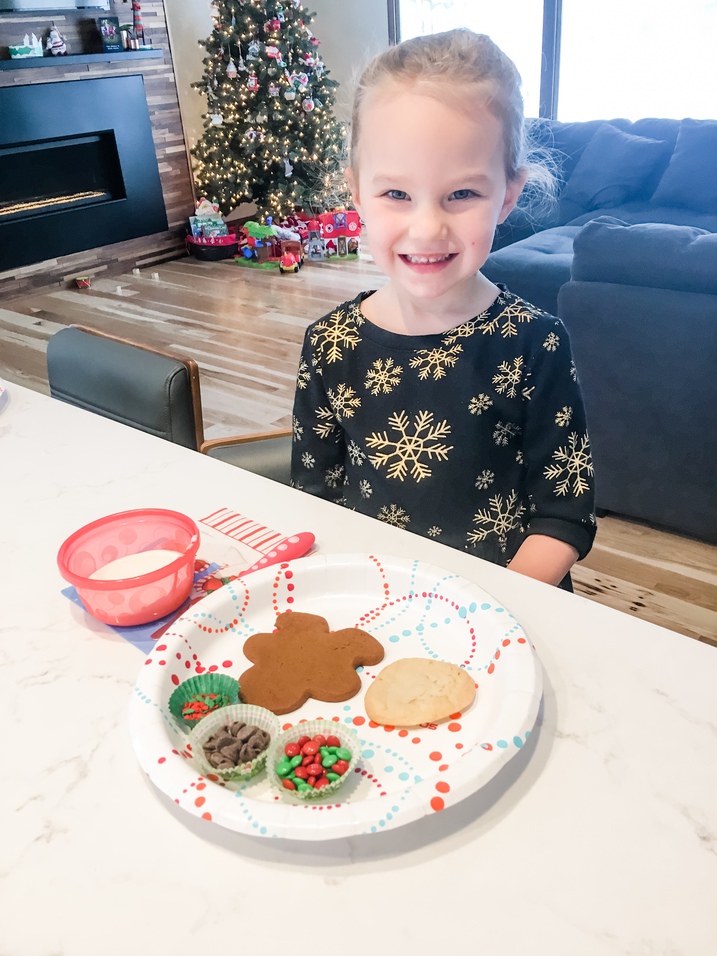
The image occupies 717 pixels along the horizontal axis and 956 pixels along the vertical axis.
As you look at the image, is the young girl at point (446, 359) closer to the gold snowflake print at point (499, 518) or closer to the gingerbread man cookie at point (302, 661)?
the gold snowflake print at point (499, 518)

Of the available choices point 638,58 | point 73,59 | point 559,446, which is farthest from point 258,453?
point 638,58

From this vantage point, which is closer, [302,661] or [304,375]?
[302,661]

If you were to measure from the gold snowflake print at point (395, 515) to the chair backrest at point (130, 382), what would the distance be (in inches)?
17.1

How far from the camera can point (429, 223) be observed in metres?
0.84

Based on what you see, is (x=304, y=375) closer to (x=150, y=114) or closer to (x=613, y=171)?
(x=613, y=171)

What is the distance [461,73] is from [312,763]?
2.47 feet

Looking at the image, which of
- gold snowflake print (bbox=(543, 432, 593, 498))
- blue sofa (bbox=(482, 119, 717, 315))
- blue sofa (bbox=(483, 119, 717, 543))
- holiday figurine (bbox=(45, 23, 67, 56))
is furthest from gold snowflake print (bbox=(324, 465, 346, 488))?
holiday figurine (bbox=(45, 23, 67, 56))

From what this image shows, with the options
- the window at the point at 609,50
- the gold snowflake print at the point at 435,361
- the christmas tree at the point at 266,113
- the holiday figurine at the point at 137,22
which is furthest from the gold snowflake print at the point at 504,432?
the holiday figurine at the point at 137,22

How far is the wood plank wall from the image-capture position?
4.42 metres

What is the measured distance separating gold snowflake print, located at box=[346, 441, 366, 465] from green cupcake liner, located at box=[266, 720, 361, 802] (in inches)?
21.6

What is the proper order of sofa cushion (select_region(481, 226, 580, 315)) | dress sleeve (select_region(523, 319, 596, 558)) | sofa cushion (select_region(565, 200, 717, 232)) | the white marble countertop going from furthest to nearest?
1. sofa cushion (select_region(565, 200, 717, 232))
2. sofa cushion (select_region(481, 226, 580, 315))
3. dress sleeve (select_region(523, 319, 596, 558))
4. the white marble countertop

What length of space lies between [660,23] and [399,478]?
4.99 meters

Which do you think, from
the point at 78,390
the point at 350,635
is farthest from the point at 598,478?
the point at 350,635

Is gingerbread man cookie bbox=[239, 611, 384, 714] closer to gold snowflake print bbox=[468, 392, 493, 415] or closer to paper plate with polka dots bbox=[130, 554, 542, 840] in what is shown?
paper plate with polka dots bbox=[130, 554, 542, 840]
